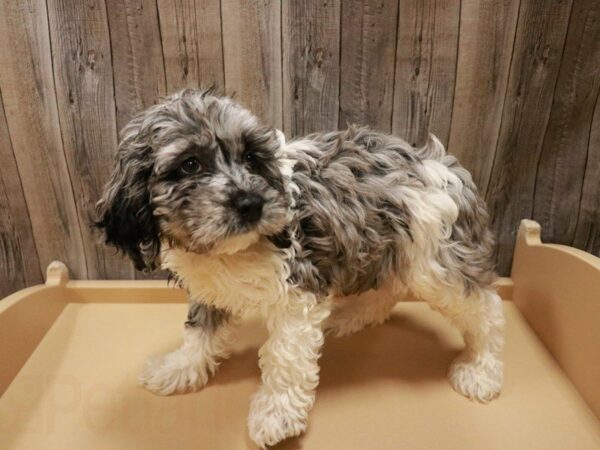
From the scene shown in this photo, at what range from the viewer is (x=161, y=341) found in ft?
6.39

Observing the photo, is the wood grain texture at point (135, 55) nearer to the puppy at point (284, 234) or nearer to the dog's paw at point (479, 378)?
the puppy at point (284, 234)

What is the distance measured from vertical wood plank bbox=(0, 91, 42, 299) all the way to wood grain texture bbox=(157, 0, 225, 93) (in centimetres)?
65

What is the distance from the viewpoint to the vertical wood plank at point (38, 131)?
1.74 m

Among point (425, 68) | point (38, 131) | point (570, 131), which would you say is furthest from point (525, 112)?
point (38, 131)

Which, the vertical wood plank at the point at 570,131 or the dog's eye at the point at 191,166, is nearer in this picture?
the dog's eye at the point at 191,166

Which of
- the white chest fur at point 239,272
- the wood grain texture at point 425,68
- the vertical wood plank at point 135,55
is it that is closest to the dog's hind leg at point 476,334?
the white chest fur at point 239,272

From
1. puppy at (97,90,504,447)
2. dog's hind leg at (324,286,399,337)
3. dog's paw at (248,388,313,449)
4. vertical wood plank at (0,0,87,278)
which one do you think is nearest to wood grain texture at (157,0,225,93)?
vertical wood plank at (0,0,87,278)

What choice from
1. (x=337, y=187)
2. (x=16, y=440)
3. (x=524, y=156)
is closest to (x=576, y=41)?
(x=524, y=156)

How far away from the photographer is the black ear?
3.90 ft

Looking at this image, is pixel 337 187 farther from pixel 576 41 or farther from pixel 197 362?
pixel 576 41

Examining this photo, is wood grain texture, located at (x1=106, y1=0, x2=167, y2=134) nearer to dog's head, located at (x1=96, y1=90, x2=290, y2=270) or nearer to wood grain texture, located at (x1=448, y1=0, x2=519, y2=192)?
dog's head, located at (x1=96, y1=90, x2=290, y2=270)

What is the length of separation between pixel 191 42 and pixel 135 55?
20 cm

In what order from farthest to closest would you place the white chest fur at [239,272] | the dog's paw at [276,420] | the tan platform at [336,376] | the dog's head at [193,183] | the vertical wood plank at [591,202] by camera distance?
the vertical wood plank at [591,202]
the tan platform at [336,376]
the dog's paw at [276,420]
the white chest fur at [239,272]
the dog's head at [193,183]

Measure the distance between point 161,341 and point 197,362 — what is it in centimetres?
33
